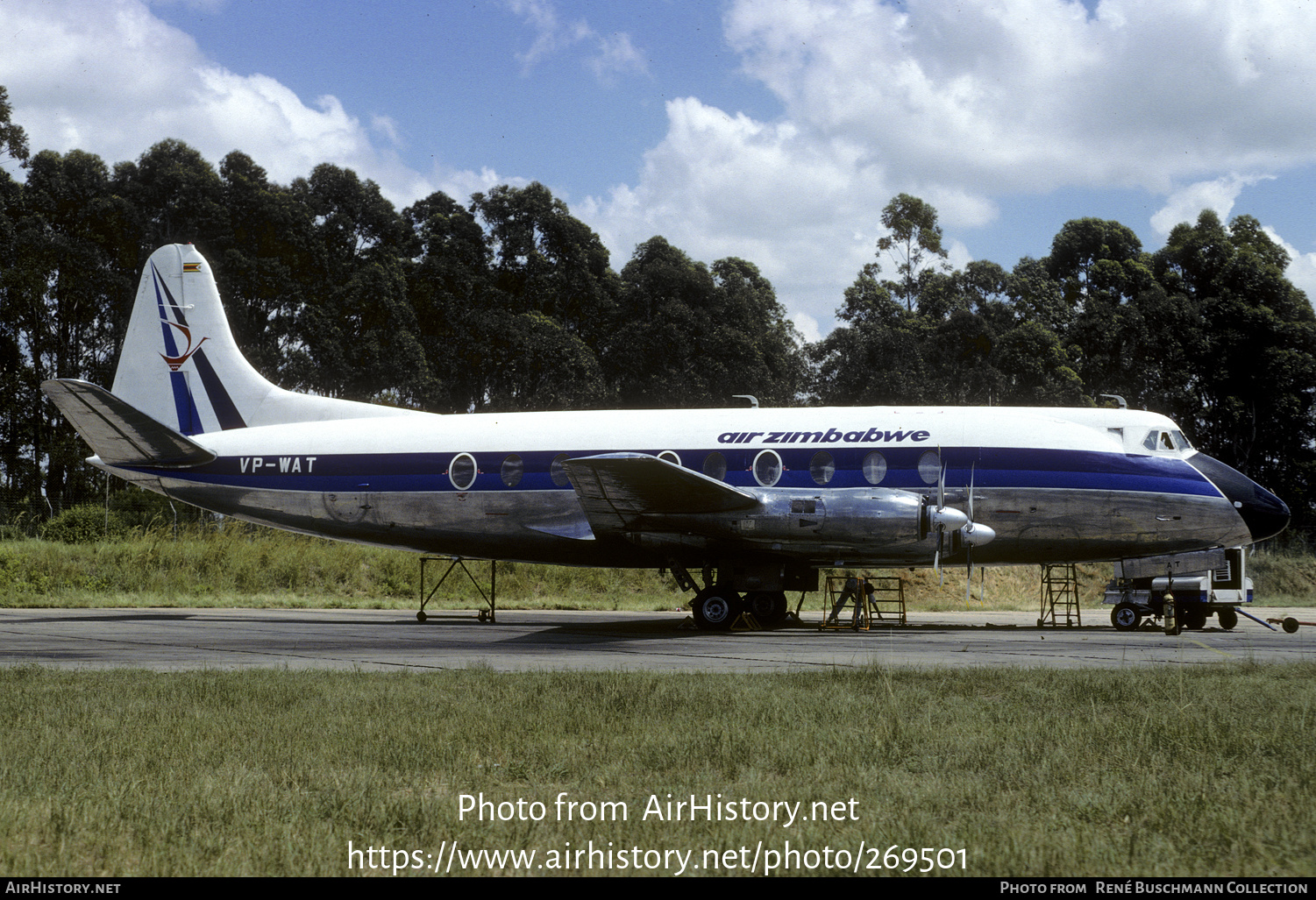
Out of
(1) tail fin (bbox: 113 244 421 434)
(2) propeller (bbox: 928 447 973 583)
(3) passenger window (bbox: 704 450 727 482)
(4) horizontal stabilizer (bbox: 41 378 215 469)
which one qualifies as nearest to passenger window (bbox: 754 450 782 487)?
(3) passenger window (bbox: 704 450 727 482)

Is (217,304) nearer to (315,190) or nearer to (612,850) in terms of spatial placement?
(612,850)

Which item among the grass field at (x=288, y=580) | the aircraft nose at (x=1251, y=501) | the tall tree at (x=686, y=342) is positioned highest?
the tall tree at (x=686, y=342)

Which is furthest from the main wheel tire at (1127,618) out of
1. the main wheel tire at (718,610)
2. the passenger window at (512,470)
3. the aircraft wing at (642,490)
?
the passenger window at (512,470)

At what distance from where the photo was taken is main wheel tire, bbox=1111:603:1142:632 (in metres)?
19.4

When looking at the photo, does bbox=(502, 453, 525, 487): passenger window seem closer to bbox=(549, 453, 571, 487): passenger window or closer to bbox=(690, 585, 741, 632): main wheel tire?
bbox=(549, 453, 571, 487): passenger window

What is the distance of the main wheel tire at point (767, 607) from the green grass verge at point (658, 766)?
906 centimetres

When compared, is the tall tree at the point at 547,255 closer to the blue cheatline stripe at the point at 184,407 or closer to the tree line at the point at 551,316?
the tree line at the point at 551,316

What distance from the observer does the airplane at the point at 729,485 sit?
17.4 meters

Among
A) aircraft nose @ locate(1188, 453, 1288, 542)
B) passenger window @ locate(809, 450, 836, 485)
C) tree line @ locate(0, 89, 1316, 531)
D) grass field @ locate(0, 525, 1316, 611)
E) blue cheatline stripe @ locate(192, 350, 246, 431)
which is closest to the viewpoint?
aircraft nose @ locate(1188, 453, 1288, 542)

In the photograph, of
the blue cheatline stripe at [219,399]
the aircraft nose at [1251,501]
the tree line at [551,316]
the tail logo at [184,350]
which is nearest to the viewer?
the aircraft nose at [1251,501]

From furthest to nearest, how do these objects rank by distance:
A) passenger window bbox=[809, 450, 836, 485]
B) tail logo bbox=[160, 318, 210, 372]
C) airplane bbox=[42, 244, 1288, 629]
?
tail logo bbox=[160, 318, 210, 372], passenger window bbox=[809, 450, 836, 485], airplane bbox=[42, 244, 1288, 629]

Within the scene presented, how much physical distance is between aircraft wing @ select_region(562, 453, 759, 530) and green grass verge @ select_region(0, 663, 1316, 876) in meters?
6.42

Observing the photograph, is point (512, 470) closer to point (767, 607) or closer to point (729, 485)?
point (729, 485)

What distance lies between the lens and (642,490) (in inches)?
679
